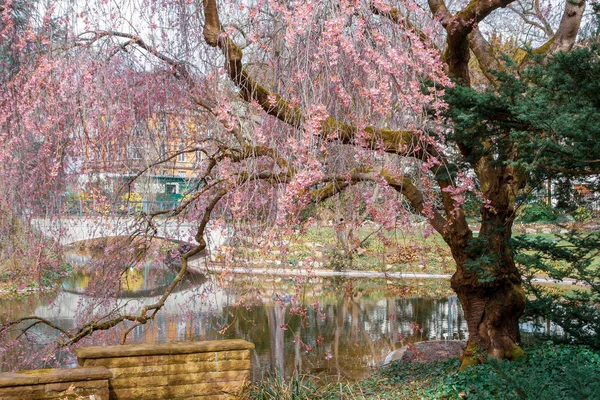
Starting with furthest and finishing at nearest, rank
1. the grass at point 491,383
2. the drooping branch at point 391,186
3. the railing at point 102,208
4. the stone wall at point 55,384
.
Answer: the drooping branch at point 391,186, the railing at point 102,208, the grass at point 491,383, the stone wall at point 55,384

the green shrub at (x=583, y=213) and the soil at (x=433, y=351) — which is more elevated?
the green shrub at (x=583, y=213)

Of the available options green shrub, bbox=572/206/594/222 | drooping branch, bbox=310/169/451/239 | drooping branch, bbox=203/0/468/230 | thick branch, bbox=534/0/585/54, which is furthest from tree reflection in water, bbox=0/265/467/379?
thick branch, bbox=534/0/585/54

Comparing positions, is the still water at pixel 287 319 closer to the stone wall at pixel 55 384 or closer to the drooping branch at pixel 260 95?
the stone wall at pixel 55 384

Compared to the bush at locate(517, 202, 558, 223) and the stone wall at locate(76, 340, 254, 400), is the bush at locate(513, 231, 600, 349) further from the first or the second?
the stone wall at locate(76, 340, 254, 400)

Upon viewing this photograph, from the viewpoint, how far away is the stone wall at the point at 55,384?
3691 millimetres

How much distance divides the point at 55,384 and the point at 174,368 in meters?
0.88

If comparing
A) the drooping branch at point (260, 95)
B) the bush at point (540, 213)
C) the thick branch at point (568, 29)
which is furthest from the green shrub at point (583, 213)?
the drooping branch at point (260, 95)

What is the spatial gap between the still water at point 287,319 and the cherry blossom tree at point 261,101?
2.72ft

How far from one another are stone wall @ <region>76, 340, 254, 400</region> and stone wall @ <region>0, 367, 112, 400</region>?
22cm

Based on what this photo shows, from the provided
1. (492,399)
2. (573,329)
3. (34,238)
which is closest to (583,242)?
(573,329)

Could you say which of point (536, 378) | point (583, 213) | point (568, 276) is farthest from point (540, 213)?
point (536, 378)

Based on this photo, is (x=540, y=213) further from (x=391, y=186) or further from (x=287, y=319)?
(x=287, y=319)

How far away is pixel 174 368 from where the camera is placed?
444 cm

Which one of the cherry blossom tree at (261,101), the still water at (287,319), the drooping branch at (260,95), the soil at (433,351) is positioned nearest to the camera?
the cherry blossom tree at (261,101)
